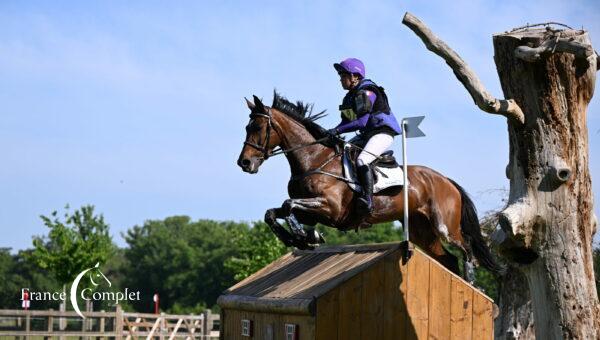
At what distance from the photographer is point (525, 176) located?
7.95m

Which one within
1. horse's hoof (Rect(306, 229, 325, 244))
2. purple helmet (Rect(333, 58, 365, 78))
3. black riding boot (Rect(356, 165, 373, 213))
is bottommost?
horse's hoof (Rect(306, 229, 325, 244))

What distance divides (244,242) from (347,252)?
18278mm

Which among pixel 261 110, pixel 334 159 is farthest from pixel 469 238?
pixel 261 110

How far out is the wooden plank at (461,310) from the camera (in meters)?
9.90

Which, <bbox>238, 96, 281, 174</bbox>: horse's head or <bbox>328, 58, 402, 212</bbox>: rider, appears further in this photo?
<bbox>328, 58, 402, 212</bbox>: rider

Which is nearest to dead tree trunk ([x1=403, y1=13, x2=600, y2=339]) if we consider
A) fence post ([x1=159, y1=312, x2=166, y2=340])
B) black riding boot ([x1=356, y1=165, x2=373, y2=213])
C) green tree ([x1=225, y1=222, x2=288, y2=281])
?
black riding boot ([x1=356, y1=165, x2=373, y2=213])

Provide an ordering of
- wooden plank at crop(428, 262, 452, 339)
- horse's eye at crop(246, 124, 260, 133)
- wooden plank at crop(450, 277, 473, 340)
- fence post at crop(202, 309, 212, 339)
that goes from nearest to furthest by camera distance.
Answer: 1. wooden plank at crop(428, 262, 452, 339)
2. wooden plank at crop(450, 277, 473, 340)
3. horse's eye at crop(246, 124, 260, 133)
4. fence post at crop(202, 309, 212, 339)

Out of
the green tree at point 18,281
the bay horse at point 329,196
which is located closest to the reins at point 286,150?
the bay horse at point 329,196

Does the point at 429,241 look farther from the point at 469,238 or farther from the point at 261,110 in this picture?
the point at 261,110

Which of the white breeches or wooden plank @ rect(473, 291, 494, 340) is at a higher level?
the white breeches

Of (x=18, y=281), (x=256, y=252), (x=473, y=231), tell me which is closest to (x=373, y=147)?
(x=473, y=231)

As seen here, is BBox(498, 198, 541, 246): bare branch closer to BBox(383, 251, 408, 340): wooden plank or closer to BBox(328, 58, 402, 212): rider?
BBox(383, 251, 408, 340): wooden plank

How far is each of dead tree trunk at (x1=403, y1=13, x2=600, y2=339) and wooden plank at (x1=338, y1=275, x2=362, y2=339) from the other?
1.88m

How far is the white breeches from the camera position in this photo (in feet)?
38.4
